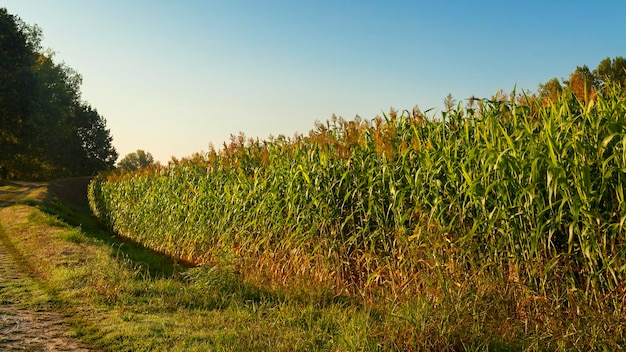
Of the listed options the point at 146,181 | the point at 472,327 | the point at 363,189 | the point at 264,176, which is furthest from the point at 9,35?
the point at 472,327

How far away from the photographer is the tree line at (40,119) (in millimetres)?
37969

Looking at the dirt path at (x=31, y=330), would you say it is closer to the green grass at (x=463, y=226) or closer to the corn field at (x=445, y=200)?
the green grass at (x=463, y=226)

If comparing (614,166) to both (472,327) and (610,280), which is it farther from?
(472,327)

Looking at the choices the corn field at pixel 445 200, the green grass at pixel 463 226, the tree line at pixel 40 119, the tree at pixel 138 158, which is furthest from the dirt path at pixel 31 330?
the tree at pixel 138 158

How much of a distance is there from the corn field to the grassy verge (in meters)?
0.24

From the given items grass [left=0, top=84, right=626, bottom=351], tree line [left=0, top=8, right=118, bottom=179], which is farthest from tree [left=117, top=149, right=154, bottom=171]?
grass [left=0, top=84, right=626, bottom=351]

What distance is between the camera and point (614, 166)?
13.1 feet

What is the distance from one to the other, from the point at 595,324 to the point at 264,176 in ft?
19.1

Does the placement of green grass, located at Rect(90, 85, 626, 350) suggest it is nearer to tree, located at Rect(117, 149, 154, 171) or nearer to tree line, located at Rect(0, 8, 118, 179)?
tree line, located at Rect(0, 8, 118, 179)

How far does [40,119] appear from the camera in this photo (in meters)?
43.0

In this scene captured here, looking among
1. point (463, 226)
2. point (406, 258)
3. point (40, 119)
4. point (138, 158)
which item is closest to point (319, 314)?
point (406, 258)

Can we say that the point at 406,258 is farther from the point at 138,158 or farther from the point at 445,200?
the point at 138,158

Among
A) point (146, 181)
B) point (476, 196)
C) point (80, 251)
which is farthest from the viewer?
point (146, 181)

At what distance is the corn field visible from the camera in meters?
4.10
